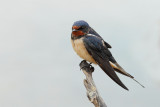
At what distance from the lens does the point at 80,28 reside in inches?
257

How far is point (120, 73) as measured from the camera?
274 inches

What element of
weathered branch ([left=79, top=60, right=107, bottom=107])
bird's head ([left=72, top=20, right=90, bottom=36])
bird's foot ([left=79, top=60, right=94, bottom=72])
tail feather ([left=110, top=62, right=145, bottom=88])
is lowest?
weathered branch ([left=79, top=60, right=107, bottom=107])

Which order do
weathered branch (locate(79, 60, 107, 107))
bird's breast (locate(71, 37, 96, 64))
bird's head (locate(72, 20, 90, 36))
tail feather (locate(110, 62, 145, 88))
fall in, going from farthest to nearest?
tail feather (locate(110, 62, 145, 88)), bird's breast (locate(71, 37, 96, 64)), bird's head (locate(72, 20, 90, 36)), weathered branch (locate(79, 60, 107, 107))

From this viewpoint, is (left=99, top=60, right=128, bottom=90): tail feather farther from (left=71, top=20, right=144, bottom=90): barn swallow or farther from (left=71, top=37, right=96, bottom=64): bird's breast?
(left=71, top=37, right=96, bottom=64): bird's breast

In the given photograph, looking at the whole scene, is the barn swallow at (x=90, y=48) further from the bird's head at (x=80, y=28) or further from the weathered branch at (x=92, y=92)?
the weathered branch at (x=92, y=92)

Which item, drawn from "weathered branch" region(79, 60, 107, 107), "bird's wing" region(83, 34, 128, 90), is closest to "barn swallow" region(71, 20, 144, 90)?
"bird's wing" region(83, 34, 128, 90)

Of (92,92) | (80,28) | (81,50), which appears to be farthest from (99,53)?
(92,92)

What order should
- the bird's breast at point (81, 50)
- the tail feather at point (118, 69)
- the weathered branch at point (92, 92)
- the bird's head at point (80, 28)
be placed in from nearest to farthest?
the weathered branch at point (92, 92)
the bird's head at point (80, 28)
the bird's breast at point (81, 50)
the tail feather at point (118, 69)

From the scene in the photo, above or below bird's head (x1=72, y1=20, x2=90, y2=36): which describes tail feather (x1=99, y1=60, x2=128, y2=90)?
below

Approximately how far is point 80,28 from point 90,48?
0.41 m

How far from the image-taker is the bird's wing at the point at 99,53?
6559 millimetres

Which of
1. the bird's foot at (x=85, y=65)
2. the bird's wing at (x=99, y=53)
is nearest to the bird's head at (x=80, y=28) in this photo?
the bird's wing at (x=99, y=53)

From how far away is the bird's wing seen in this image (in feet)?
21.5

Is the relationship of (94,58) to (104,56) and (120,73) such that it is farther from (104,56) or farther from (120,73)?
(120,73)
